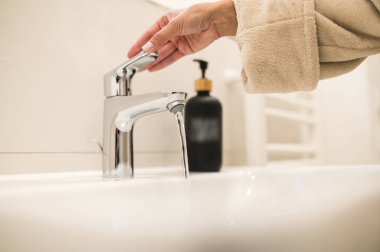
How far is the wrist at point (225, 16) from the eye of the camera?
48cm

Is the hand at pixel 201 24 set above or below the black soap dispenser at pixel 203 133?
above

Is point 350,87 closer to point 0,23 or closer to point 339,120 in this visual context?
point 339,120

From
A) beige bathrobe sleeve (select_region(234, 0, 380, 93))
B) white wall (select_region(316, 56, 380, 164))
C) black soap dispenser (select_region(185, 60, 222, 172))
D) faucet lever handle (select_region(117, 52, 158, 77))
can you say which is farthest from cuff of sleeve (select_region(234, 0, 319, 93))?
white wall (select_region(316, 56, 380, 164))

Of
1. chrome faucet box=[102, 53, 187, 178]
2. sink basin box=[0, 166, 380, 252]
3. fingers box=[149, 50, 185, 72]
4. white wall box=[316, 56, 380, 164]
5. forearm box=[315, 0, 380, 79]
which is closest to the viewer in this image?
sink basin box=[0, 166, 380, 252]

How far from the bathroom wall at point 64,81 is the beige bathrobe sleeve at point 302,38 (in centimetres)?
31

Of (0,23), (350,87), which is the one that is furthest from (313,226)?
(350,87)

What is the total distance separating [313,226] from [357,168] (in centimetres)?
40

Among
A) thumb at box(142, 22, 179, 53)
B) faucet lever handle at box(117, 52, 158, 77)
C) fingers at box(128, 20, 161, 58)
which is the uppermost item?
fingers at box(128, 20, 161, 58)

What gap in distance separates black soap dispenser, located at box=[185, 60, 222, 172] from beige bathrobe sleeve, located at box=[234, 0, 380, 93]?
24 cm

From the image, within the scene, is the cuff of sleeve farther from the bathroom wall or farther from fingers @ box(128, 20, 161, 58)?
the bathroom wall

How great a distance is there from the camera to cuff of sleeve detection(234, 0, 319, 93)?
1.39ft

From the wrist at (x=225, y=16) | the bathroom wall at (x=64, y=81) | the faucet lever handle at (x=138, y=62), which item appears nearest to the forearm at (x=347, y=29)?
the wrist at (x=225, y=16)

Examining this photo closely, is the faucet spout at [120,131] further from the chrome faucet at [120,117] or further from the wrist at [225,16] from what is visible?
the wrist at [225,16]

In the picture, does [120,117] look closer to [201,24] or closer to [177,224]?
[201,24]
